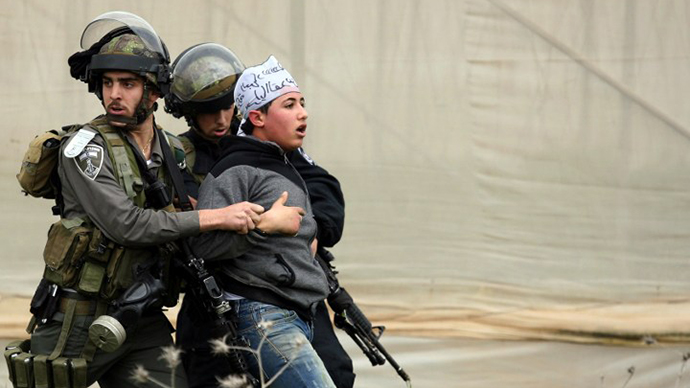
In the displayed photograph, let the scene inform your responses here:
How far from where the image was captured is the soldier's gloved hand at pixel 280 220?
386cm

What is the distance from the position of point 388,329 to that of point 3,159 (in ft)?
6.14

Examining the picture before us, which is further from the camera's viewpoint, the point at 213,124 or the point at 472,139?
the point at 472,139

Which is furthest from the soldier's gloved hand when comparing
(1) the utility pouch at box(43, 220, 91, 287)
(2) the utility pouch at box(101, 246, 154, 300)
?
(1) the utility pouch at box(43, 220, 91, 287)

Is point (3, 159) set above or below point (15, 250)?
above

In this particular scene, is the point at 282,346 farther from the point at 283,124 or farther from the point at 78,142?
the point at 78,142

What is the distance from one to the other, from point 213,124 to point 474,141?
1.74 m

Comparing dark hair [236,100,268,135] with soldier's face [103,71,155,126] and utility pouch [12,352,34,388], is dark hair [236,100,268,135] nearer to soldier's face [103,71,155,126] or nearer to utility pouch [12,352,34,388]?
soldier's face [103,71,155,126]

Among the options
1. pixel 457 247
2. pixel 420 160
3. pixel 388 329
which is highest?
pixel 420 160

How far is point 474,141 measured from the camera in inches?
234

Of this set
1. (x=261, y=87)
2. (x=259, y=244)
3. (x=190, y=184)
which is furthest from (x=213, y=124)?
(x=259, y=244)

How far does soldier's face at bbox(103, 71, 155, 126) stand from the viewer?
398 centimetres

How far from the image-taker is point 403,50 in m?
5.91

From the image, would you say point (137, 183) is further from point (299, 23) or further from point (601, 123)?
point (601, 123)

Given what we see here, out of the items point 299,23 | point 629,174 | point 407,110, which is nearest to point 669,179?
point 629,174
